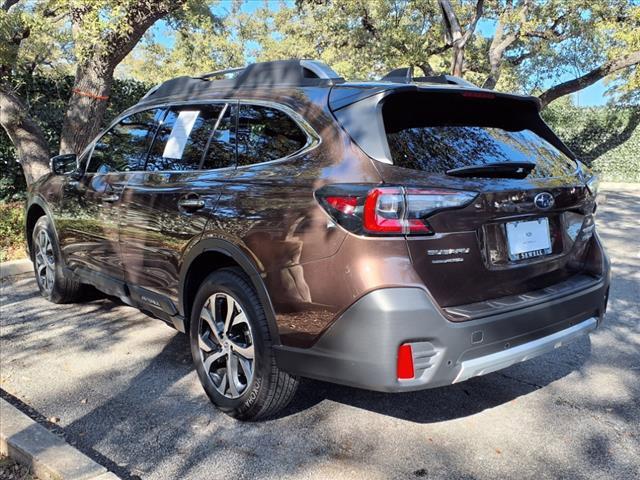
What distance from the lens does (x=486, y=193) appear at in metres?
2.64

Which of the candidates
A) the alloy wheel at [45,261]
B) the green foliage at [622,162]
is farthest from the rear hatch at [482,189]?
the green foliage at [622,162]

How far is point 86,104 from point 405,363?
7.34 m

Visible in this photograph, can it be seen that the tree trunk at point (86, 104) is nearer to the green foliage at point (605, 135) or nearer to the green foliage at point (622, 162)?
the green foliage at point (605, 135)

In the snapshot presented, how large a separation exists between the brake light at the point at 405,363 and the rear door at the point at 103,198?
8.01 feet

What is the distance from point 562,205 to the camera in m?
2.99

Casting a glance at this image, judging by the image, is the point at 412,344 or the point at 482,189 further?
the point at 482,189

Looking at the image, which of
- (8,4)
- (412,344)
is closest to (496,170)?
(412,344)

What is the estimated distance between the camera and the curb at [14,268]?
6523mm

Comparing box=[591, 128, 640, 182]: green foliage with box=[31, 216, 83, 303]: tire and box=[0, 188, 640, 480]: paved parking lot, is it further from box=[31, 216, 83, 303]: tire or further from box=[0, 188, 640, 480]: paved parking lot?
box=[31, 216, 83, 303]: tire

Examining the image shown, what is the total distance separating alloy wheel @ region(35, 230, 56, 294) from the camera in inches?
209

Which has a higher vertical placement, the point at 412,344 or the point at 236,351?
the point at 412,344

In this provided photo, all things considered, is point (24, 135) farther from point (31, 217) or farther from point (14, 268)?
point (31, 217)

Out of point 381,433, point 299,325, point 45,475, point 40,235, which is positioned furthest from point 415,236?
point 40,235

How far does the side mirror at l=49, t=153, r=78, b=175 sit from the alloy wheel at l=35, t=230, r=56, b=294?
0.67 meters
